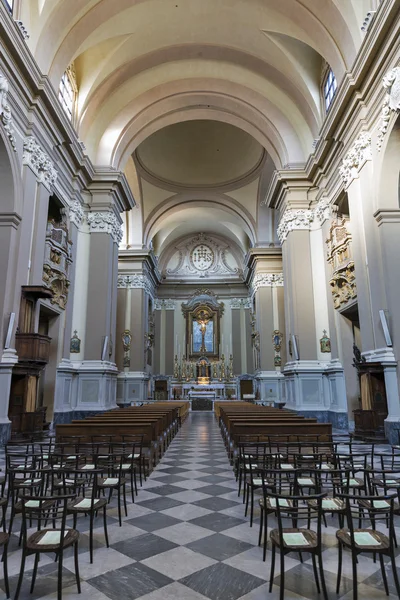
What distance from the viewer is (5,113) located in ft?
26.0

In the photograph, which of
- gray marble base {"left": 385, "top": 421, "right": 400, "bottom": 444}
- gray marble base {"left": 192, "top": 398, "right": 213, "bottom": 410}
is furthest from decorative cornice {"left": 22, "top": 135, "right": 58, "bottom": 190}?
gray marble base {"left": 192, "top": 398, "right": 213, "bottom": 410}

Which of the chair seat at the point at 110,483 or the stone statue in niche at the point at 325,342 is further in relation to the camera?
the stone statue in niche at the point at 325,342

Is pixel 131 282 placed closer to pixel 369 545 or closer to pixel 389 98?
pixel 389 98

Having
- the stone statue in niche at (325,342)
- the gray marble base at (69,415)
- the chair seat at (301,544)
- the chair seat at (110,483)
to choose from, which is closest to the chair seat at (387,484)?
the chair seat at (301,544)

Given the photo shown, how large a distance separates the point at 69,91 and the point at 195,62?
4.26 metres

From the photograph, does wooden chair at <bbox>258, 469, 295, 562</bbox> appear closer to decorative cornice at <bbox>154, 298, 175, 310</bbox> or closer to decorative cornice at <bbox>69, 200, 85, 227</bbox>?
decorative cornice at <bbox>69, 200, 85, 227</bbox>

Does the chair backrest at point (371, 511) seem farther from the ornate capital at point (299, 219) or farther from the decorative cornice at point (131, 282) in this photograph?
the decorative cornice at point (131, 282)

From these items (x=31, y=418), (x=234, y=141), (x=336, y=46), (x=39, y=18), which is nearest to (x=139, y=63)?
(x=39, y=18)

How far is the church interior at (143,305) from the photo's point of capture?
2957mm

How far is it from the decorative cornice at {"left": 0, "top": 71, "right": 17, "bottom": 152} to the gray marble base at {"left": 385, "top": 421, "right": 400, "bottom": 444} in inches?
363

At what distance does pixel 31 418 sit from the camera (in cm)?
855

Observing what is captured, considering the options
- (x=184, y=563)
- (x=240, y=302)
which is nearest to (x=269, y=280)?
(x=240, y=302)

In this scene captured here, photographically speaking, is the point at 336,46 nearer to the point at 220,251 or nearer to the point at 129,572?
the point at 129,572

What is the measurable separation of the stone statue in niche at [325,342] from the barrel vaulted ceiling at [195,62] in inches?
225
